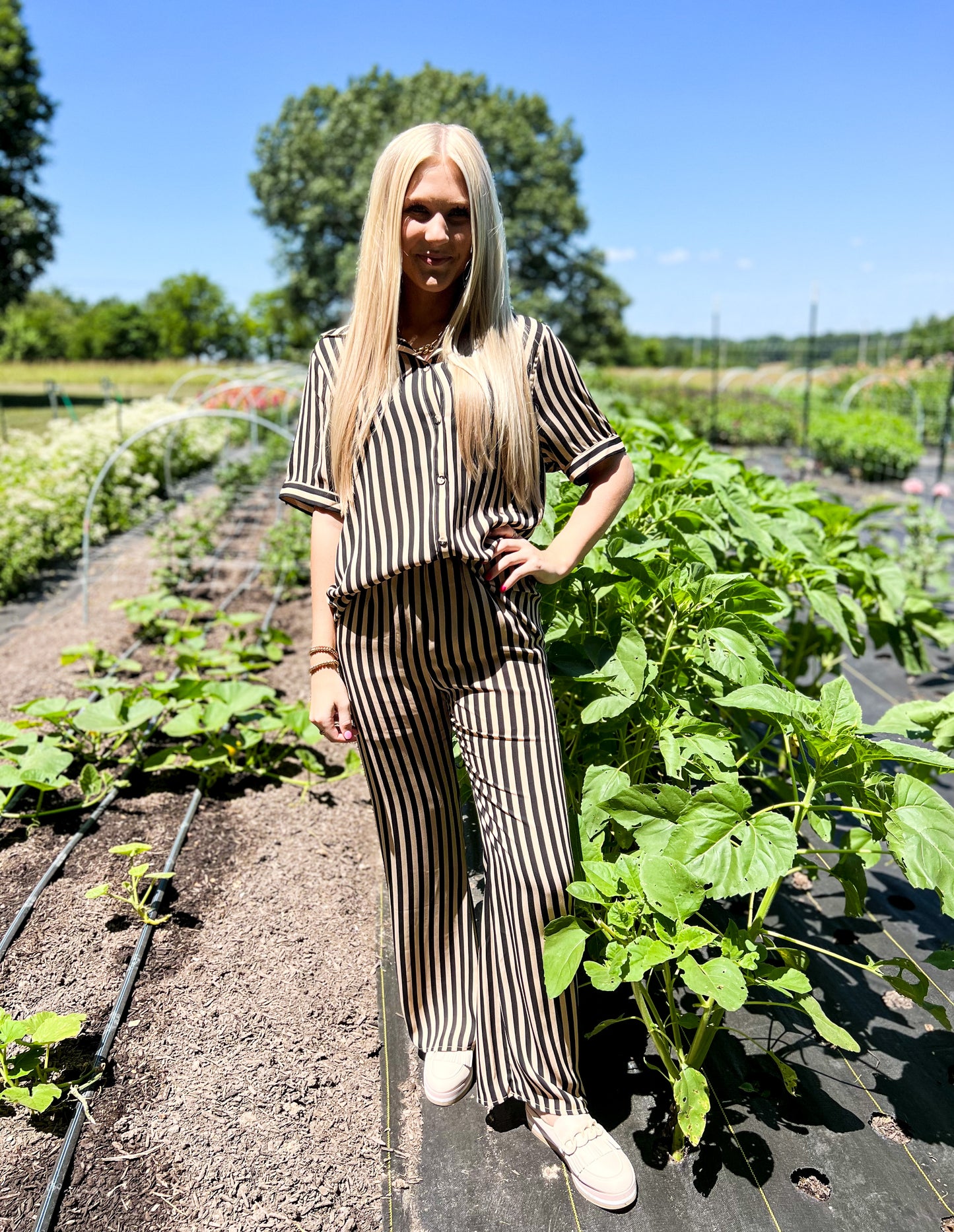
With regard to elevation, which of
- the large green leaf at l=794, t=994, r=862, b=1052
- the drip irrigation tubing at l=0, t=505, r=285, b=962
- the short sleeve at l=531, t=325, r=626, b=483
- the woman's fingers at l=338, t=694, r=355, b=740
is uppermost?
the short sleeve at l=531, t=325, r=626, b=483

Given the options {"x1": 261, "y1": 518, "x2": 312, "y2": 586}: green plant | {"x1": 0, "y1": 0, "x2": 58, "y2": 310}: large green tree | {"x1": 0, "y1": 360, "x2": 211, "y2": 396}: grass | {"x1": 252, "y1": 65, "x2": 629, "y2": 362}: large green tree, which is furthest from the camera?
{"x1": 0, "y1": 360, "x2": 211, "y2": 396}: grass

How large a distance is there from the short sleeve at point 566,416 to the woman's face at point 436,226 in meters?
0.16

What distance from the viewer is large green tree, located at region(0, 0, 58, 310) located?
62.7ft

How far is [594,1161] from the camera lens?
1271 mm

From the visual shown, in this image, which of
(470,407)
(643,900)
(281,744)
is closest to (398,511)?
(470,407)

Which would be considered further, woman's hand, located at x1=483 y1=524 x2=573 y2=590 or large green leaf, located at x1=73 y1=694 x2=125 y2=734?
large green leaf, located at x1=73 y1=694 x2=125 y2=734

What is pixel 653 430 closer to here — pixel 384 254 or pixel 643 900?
pixel 384 254

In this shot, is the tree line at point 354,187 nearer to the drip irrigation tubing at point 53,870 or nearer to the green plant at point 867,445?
the green plant at point 867,445

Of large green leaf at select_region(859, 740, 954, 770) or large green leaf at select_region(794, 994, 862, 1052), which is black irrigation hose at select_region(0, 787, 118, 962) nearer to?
large green leaf at select_region(794, 994, 862, 1052)

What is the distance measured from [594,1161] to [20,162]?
2386 centimetres

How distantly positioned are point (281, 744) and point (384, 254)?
1.73 meters

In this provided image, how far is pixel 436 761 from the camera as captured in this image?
1334mm

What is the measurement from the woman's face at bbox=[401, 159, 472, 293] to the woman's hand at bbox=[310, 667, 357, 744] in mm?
583

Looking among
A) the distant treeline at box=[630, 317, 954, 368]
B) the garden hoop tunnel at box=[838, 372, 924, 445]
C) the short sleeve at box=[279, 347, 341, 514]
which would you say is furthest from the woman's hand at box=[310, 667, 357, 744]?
the distant treeline at box=[630, 317, 954, 368]
